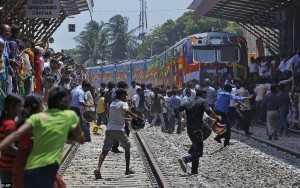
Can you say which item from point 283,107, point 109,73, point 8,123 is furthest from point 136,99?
point 109,73

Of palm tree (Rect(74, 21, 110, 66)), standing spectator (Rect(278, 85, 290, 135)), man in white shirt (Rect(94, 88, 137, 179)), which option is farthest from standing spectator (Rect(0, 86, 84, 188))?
palm tree (Rect(74, 21, 110, 66))

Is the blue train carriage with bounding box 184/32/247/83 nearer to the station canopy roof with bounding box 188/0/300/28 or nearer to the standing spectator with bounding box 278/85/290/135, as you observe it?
the station canopy roof with bounding box 188/0/300/28

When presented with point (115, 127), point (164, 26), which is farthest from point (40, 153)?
point (164, 26)

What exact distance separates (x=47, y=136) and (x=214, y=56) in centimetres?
2508

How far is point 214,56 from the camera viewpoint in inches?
1246

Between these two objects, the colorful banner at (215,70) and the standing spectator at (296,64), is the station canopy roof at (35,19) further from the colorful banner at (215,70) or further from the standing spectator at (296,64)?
the standing spectator at (296,64)

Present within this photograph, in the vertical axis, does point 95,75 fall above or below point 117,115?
below

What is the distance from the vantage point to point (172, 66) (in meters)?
36.3

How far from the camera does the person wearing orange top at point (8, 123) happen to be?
7562 millimetres

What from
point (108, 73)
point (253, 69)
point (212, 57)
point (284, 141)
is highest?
point (212, 57)

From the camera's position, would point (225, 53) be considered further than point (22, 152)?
Yes

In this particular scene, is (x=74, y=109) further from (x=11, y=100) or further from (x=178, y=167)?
(x=11, y=100)

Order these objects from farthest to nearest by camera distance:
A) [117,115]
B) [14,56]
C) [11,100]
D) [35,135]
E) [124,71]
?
1. [124,71]
2. [14,56]
3. [117,115]
4. [11,100]
5. [35,135]

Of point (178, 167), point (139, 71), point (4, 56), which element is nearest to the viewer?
point (4, 56)
